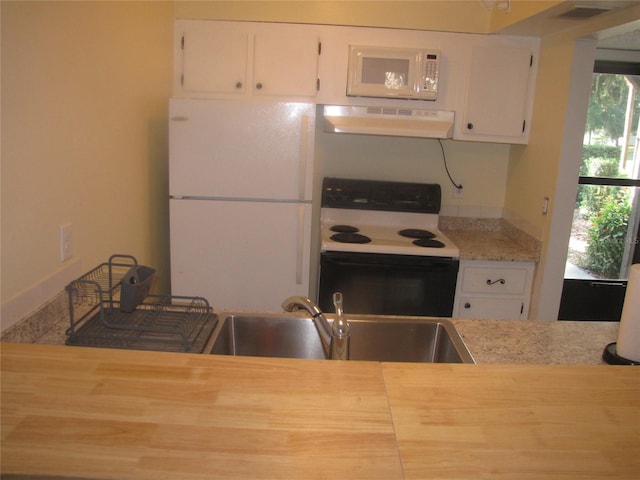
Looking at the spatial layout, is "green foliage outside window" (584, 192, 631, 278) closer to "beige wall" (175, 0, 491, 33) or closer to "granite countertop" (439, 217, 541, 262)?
"granite countertop" (439, 217, 541, 262)

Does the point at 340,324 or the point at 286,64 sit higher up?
the point at 286,64

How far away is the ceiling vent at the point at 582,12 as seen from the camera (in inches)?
86.4

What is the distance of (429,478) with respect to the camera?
0.79 metres

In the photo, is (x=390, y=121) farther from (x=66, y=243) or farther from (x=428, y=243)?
(x=66, y=243)

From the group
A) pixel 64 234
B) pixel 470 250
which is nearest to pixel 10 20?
pixel 64 234

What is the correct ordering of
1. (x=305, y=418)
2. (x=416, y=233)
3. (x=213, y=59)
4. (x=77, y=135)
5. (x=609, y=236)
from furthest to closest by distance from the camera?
1. (x=609, y=236)
2. (x=416, y=233)
3. (x=213, y=59)
4. (x=77, y=135)
5. (x=305, y=418)

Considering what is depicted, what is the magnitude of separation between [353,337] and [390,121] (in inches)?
66.3

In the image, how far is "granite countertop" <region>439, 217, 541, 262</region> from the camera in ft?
9.33

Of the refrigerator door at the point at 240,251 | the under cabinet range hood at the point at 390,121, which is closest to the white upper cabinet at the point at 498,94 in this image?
the under cabinet range hood at the point at 390,121

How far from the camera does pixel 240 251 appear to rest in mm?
2750

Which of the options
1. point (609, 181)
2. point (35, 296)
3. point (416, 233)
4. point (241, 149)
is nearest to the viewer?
point (35, 296)

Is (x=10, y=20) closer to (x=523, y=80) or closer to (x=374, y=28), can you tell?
(x=374, y=28)

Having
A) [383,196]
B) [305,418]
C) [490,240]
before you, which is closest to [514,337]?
[305,418]

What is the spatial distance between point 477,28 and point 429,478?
2.81 m
